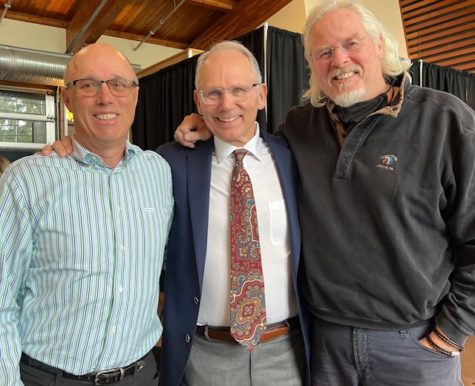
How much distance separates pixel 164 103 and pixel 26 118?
290 cm

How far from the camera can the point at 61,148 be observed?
140 cm

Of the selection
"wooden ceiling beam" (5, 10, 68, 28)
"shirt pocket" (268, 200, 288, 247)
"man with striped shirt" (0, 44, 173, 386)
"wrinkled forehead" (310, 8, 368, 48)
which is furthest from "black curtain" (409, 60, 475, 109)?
"wooden ceiling beam" (5, 10, 68, 28)

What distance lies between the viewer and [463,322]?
1.38 m

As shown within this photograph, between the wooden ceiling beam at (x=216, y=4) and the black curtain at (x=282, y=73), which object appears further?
the wooden ceiling beam at (x=216, y=4)

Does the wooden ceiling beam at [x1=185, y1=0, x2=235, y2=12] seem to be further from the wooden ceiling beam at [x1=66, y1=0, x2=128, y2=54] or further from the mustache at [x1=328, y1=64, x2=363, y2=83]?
the mustache at [x1=328, y1=64, x2=363, y2=83]

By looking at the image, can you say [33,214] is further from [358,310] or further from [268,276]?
[358,310]

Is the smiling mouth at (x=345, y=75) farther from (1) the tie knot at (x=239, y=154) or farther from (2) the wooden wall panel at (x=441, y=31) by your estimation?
(2) the wooden wall panel at (x=441, y=31)

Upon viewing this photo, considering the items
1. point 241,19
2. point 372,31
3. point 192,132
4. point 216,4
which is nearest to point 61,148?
point 192,132

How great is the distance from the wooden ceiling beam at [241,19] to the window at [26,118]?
2972mm

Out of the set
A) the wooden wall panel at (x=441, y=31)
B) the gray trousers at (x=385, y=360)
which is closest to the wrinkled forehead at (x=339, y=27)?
the gray trousers at (x=385, y=360)

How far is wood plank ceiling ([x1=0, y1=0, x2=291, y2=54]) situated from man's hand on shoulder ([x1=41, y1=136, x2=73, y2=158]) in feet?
15.3

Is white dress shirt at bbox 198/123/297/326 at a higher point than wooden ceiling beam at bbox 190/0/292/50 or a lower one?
lower

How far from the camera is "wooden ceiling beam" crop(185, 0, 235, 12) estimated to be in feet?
20.4

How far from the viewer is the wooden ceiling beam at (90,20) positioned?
5500mm
